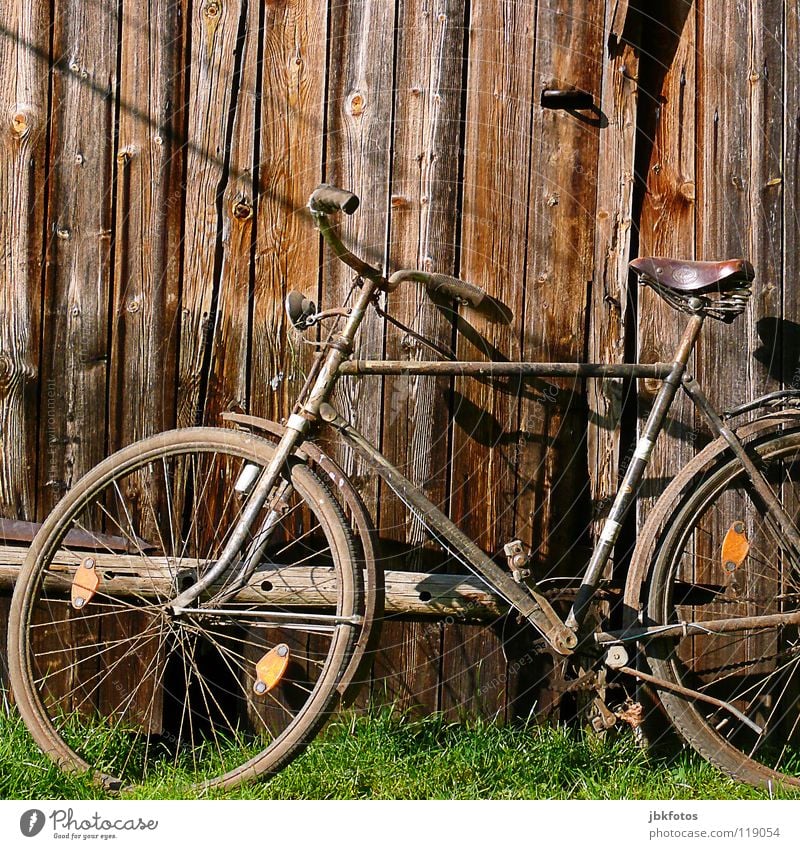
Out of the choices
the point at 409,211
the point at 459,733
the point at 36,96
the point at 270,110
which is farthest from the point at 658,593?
the point at 36,96

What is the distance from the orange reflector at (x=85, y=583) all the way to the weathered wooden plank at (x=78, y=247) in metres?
0.37

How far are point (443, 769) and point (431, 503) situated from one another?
0.73 meters

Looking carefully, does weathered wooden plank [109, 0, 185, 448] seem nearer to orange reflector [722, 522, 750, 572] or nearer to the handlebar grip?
the handlebar grip

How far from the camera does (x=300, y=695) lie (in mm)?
2682

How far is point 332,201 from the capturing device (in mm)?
2014

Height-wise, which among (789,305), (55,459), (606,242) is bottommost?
(55,459)

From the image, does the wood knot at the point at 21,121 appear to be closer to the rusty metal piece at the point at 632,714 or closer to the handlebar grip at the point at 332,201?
the handlebar grip at the point at 332,201

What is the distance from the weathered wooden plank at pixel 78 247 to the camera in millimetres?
2621

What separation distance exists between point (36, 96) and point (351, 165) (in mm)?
961
